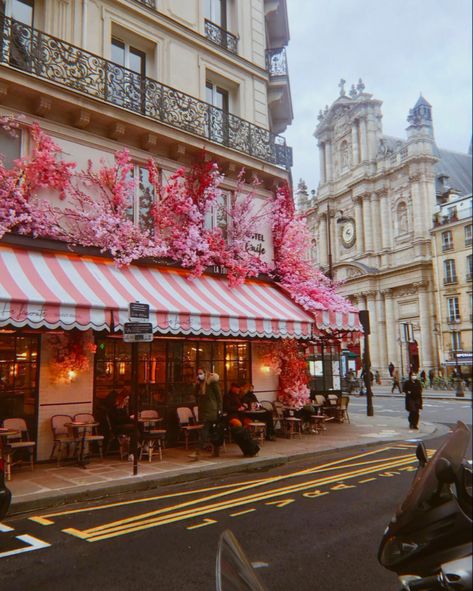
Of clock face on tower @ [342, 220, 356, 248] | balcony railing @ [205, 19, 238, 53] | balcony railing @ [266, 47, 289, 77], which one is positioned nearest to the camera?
balcony railing @ [205, 19, 238, 53]

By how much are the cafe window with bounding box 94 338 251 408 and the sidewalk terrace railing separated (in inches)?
224

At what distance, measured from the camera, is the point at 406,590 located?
170 centimetres

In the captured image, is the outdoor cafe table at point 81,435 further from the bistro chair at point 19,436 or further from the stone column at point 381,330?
the stone column at point 381,330

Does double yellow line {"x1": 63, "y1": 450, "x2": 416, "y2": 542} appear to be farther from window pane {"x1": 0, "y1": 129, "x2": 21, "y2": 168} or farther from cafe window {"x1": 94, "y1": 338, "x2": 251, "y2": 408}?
window pane {"x1": 0, "y1": 129, "x2": 21, "y2": 168}

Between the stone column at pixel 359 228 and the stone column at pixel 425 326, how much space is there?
8252 mm

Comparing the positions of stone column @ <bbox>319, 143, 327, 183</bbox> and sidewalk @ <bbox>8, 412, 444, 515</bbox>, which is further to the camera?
stone column @ <bbox>319, 143, 327, 183</bbox>

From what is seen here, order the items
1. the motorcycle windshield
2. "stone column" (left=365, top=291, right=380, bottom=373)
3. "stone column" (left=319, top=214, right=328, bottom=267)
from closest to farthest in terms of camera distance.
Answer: the motorcycle windshield, "stone column" (left=365, top=291, right=380, bottom=373), "stone column" (left=319, top=214, right=328, bottom=267)

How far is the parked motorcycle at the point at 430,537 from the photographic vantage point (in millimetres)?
1323

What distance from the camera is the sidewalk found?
7.46 metres

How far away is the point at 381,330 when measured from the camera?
4972cm

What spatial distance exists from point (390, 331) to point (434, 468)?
4992 centimetres

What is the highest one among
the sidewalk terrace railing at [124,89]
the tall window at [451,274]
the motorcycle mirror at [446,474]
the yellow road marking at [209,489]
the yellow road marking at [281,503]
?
the sidewalk terrace railing at [124,89]

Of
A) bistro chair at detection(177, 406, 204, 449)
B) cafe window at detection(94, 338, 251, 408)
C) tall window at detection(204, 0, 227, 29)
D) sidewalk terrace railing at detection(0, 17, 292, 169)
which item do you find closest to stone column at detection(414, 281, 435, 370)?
sidewalk terrace railing at detection(0, 17, 292, 169)

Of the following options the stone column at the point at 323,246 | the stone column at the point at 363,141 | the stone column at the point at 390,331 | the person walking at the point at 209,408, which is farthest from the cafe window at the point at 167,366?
the stone column at the point at 363,141
